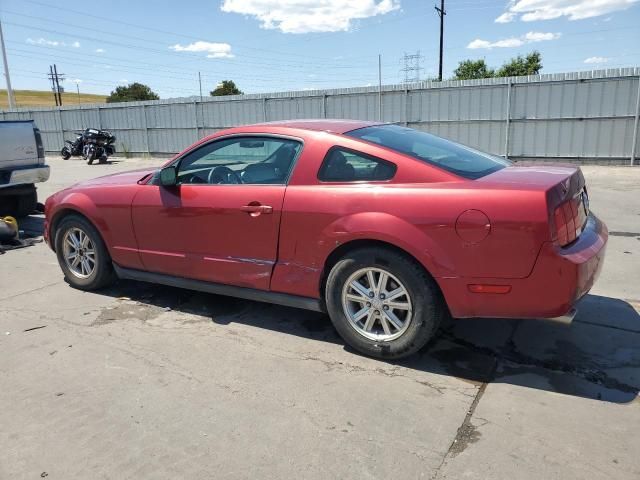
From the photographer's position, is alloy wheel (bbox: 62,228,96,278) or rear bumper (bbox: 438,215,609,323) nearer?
rear bumper (bbox: 438,215,609,323)

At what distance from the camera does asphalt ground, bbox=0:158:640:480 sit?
99.9 inches

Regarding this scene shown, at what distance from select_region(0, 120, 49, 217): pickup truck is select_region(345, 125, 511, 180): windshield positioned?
6.35 metres

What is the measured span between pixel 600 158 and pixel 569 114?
151cm

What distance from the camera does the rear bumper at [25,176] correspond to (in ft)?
26.0

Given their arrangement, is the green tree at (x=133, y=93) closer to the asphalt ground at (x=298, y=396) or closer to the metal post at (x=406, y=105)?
the metal post at (x=406, y=105)

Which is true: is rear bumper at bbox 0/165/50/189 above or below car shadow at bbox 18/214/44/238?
above

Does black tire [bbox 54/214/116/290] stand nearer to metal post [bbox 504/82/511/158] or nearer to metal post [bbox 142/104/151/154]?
metal post [bbox 504/82/511/158]

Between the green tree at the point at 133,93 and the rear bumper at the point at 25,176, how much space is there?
66976 millimetres

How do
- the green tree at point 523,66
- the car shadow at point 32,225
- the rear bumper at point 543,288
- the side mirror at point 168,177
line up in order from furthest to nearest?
1. the green tree at point 523,66
2. the car shadow at point 32,225
3. the side mirror at point 168,177
4. the rear bumper at point 543,288

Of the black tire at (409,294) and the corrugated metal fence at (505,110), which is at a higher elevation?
the corrugated metal fence at (505,110)

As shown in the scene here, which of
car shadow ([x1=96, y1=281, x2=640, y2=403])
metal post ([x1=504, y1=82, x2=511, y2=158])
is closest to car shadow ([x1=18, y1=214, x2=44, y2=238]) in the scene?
car shadow ([x1=96, y1=281, x2=640, y2=403])

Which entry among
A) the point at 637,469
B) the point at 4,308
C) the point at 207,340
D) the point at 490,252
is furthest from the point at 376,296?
the point at 4,308

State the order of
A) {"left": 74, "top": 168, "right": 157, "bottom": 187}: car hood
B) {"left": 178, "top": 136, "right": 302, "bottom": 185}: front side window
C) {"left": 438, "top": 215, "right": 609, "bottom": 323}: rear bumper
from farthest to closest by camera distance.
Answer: {"left": 74, "top": 168, "right": 157, "bottom": 187}: car hood < {"left": 178, "top": 136, "right": 302, "bottom": 185}: front side window < {"left": 438, "top": 215, "right": 609, "bottom": 323}: rear bumper

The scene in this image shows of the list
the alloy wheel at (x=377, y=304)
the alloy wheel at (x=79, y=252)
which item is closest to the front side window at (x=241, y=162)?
the alloy wheel at (x=377, y=304)
